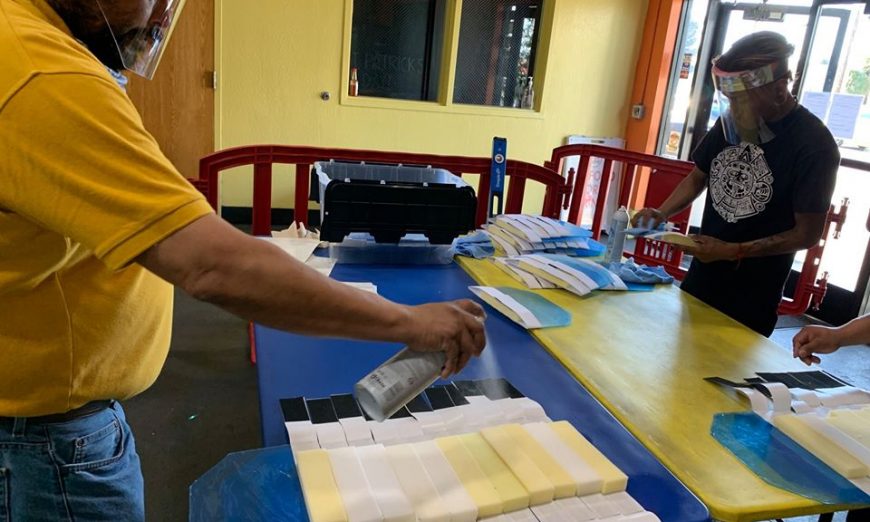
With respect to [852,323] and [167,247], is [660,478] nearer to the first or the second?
[852,323]

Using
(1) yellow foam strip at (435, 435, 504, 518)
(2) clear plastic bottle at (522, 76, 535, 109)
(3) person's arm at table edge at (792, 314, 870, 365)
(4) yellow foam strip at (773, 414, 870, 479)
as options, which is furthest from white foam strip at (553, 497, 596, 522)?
(2) clear plastic bottle at (522, 76, 535, 109)

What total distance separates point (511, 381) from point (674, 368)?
0.45 metres

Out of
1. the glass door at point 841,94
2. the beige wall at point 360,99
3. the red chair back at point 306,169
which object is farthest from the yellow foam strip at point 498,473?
the beige wall at point 360,99

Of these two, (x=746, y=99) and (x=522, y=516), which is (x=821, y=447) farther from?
(x=746, y=99)

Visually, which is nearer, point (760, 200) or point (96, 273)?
point (96, 273)

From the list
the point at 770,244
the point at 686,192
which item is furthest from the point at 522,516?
the point at 686,192

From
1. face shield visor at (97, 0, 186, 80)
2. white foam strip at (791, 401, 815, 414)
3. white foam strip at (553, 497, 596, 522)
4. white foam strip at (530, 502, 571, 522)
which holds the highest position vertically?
face shield visor at (97, 0, 186, 80)

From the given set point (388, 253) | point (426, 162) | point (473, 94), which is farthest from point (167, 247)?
point (473, 94)

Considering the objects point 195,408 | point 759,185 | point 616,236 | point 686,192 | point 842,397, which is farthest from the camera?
point 195,408

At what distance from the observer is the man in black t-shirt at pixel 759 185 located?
6.31 feet

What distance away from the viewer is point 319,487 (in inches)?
38.0

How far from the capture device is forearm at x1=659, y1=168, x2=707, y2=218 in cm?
243

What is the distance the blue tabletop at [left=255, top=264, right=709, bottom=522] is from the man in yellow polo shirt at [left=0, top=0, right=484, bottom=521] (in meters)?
0.31

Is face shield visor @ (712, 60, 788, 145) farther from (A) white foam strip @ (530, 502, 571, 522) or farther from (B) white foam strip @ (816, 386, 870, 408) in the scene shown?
(A) white foam strip @ (530, 502, 571, 522)
